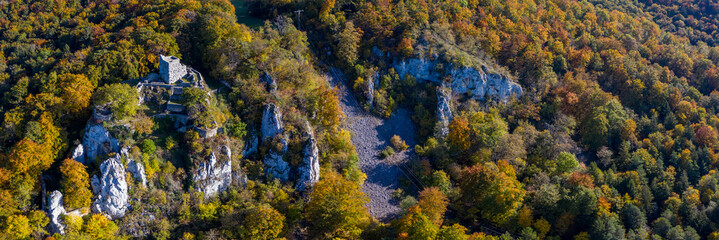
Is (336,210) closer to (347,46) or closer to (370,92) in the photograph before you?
(370,92)

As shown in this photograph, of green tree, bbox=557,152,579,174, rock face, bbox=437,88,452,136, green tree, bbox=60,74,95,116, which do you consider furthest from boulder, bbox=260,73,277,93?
green tree, bbox=557,152,579,174

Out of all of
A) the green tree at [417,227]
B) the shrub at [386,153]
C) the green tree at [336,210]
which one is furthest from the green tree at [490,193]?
the green tree at [336,210]

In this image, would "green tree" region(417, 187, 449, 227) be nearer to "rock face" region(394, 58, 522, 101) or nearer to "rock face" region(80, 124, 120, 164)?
"rock face" region(394, 58, 522, 101)

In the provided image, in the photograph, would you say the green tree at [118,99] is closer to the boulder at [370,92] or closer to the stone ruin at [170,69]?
the stone ruin at [170,69]

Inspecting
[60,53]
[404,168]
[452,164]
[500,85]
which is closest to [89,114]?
[60,53]

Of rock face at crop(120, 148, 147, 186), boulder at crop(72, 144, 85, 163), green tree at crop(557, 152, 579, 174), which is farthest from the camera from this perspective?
green tree at crop(557, 152, 579, 174)

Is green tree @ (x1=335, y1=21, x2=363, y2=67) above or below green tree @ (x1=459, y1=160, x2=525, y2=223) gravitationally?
above
